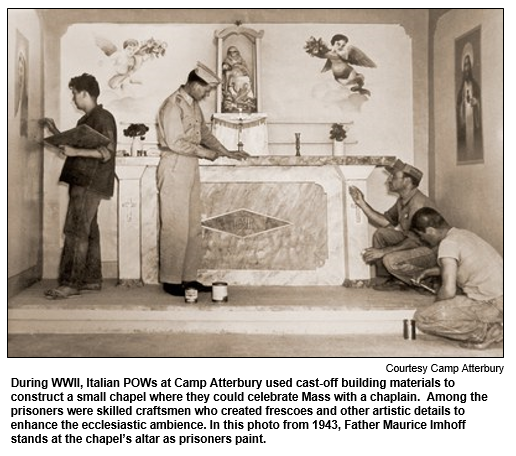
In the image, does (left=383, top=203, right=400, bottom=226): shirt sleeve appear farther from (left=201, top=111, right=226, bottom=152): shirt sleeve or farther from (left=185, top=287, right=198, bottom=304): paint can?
(left=185, top=287, right=198, bottom=304): paint can

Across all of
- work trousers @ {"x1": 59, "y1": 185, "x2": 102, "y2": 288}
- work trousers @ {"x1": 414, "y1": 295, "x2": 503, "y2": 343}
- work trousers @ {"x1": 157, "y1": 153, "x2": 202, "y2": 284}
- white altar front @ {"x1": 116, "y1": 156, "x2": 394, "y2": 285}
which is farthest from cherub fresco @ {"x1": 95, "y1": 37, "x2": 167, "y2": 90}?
work trousers @ {"x1": 414, "y1": 295, "x2": 503, "y2": 343}

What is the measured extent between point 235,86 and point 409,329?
8.69ft

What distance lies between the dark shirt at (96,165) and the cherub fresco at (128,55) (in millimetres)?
1094

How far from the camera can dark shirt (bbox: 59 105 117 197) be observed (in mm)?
4098

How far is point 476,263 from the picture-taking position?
3.30 metres

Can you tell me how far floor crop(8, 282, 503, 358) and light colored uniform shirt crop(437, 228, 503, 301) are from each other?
1.10ft

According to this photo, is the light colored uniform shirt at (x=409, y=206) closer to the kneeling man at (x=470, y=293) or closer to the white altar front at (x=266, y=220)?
the white altar front at (x=266, y=220)

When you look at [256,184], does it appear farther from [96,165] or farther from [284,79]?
[96,165]

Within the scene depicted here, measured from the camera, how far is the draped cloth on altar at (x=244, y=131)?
16.4 feet

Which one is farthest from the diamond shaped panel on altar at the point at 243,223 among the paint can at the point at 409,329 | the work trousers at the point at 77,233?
the paint can at the point at 409,329
